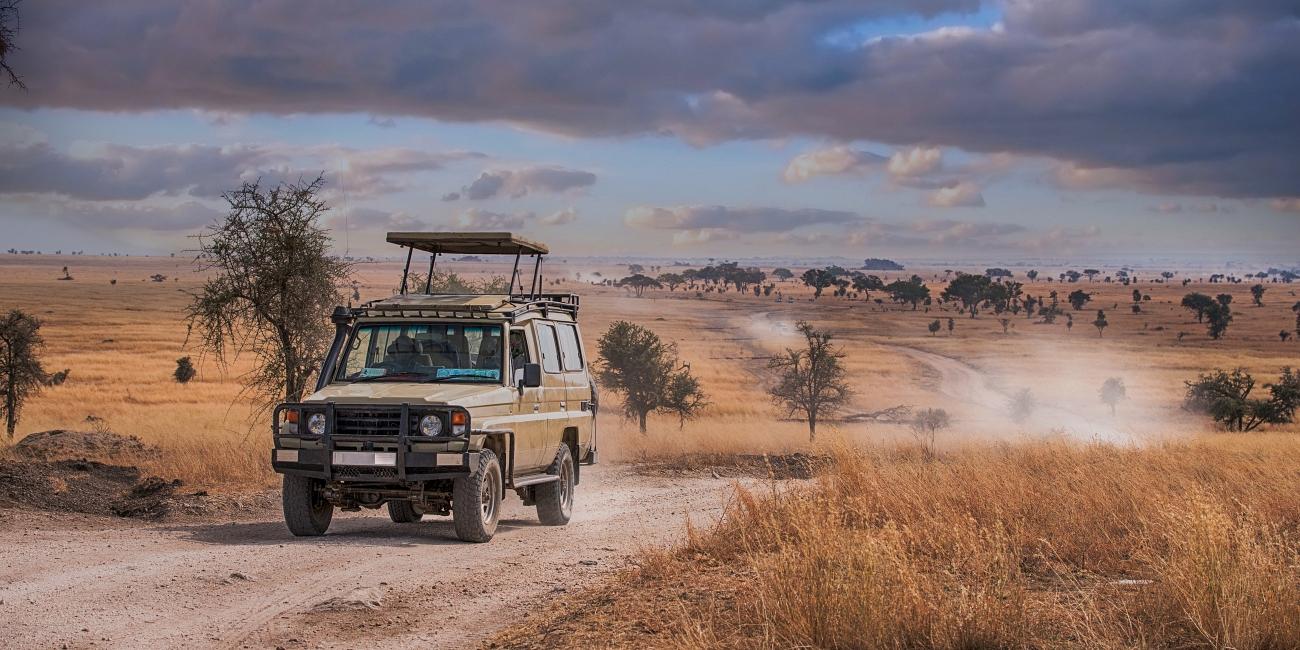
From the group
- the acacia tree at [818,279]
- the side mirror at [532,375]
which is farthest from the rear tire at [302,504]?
the acacia tree at [818,279]

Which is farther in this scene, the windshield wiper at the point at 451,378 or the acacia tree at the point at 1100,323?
the acacia tree at the point at 1100,323

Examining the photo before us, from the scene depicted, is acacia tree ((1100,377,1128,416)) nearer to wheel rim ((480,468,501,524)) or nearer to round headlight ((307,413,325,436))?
wheel rim ((480,468,501,524))

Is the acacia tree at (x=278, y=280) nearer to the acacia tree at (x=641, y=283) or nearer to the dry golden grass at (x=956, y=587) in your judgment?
the dry golden grass at (x=956, y=587)

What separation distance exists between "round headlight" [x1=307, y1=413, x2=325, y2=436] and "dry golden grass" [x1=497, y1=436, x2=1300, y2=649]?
3860 mm

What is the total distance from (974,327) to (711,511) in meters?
118

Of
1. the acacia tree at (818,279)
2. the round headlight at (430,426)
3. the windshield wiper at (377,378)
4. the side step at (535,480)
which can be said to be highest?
the acacia tree at (818,279)

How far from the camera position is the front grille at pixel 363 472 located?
37.7 feet

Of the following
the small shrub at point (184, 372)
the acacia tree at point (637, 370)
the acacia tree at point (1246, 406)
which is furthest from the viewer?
the small shrub at point (184, 372)

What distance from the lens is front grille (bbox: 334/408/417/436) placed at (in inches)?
453

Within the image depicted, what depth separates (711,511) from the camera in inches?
612

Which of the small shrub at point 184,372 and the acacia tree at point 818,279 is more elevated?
the acacia tree at point 818,279

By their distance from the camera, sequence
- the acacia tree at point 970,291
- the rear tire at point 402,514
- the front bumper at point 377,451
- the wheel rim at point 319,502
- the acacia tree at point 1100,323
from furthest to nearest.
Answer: the acacia tree at point 970,291 → the acacia tree at point 1100,323 → the rear tire at point 402,514 → the wheel rim at point 319,502 → the front bumper at point 377,451

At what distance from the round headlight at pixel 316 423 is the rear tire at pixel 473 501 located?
1455 millimetres

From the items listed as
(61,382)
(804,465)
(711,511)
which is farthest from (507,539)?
(61,382)
